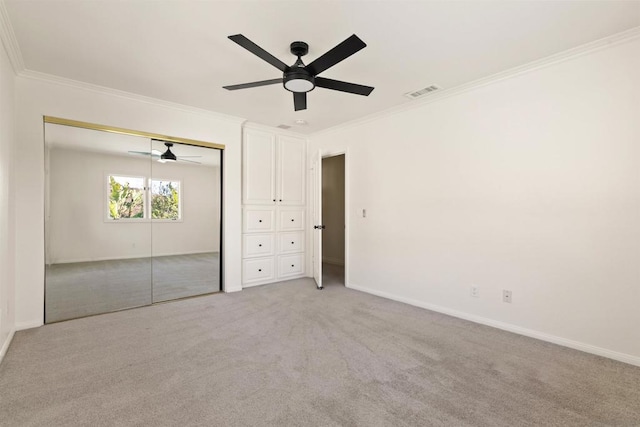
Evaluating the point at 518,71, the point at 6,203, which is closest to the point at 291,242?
the point at 6,203

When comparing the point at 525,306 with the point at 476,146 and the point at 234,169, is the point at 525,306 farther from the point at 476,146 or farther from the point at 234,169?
the point at 234,169

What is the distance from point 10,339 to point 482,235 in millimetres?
4709

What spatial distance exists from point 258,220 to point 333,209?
2577mm

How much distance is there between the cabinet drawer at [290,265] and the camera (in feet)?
16.4

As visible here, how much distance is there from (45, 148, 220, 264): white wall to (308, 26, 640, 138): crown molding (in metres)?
2.65

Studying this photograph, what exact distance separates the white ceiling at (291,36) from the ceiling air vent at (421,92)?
124mm

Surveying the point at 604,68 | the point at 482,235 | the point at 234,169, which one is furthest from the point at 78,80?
the point at 604,68

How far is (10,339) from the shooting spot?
2.65 metres

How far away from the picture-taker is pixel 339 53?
6.62ft

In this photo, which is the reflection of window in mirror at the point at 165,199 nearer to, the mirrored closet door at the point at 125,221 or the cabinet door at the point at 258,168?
the mirrored closet door at the point at 125,221

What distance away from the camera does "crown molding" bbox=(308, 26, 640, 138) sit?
2.34 meters

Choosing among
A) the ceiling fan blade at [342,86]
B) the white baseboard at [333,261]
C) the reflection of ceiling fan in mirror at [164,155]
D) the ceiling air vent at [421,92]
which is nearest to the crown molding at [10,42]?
the reflection of ceiling fan in mirror at [164,155]

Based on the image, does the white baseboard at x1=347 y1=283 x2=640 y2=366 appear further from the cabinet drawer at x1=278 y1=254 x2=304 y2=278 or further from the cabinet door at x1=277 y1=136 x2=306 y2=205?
the cabinet door at x1=277 y1=136 x2=306 y2=205

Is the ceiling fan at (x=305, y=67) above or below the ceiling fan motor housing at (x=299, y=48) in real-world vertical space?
below
